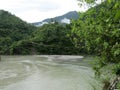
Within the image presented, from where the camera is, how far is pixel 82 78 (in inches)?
550

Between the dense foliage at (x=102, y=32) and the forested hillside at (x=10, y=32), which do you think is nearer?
the dense foliage at (x=102, y=32)

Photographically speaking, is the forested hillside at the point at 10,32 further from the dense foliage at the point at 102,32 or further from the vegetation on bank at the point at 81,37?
the dense foliage at the point at 102,32

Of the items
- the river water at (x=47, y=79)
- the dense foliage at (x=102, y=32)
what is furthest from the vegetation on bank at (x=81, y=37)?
the river water at (x=47, y=79)

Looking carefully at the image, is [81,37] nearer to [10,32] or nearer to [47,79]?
[47,79]

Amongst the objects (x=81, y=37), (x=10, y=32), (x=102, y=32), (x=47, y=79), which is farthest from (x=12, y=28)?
(x=102, y=32)

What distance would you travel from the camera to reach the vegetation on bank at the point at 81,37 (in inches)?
124

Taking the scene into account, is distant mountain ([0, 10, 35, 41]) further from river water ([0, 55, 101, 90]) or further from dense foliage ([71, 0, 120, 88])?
dense foliage ([71, 0, 120, 88])

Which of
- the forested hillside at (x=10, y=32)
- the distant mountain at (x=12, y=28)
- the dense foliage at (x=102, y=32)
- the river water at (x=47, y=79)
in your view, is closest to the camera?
the dense foliage at (x=102, y=32)

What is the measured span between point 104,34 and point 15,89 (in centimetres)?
877

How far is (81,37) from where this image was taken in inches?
146

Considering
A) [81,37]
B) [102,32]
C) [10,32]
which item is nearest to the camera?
[102,32]

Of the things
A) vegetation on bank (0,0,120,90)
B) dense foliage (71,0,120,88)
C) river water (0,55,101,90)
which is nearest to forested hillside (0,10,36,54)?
vegetation on bank (0,0,120,90)

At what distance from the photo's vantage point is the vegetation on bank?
314cm

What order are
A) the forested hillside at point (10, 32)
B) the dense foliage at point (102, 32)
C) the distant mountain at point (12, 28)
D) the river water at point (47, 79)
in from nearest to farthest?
the dense foliage at point (102, 32) → the river water at point (47, 79) → the forested hillside at point (10, 32) → the distant mountain at point (12, 28)
